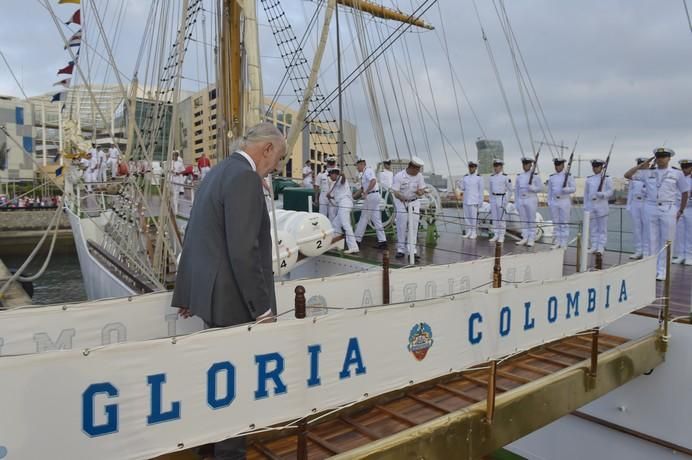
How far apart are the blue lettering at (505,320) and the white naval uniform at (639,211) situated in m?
4.95

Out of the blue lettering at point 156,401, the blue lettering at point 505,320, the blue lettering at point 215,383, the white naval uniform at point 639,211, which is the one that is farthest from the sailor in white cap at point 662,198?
the blue lettering at point 156,401

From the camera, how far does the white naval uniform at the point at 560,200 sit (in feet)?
28.5

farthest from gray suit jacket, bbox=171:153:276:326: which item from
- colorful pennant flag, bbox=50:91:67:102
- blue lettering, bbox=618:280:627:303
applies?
colorful pennant flag, bbox=50:91:67:102

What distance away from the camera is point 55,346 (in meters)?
2.54

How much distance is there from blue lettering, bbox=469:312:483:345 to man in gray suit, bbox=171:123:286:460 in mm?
1257

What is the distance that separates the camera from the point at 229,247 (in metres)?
2.16

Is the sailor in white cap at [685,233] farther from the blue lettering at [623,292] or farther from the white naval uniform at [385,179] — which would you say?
the white naval uniform at [385,179]

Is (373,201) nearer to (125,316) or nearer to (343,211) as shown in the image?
(343,211)

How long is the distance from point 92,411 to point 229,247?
2.60ft

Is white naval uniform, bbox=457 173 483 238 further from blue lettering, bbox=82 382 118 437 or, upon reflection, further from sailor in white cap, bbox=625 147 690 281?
blue lettering, bbox=82 382 118 437

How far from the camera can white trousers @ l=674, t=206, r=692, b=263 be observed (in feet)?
24.2

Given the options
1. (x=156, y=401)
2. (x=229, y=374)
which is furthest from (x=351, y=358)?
(x=156, y=401)

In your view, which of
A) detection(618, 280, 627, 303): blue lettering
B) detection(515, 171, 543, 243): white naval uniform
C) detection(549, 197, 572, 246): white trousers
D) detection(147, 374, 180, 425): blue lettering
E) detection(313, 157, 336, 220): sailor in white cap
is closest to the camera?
detection(147, 374, 180, 425): blue lettering

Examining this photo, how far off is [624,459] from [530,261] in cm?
225
